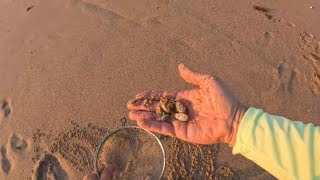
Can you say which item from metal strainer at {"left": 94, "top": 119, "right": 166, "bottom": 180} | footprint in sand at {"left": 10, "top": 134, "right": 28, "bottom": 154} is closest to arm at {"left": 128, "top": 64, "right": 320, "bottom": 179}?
metal strainer at {"left": 94, "top": 119, "right": 166, "bottom": 180}

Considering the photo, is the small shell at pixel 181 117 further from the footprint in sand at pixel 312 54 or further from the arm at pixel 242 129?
the footprint in sand at pixel 312 54

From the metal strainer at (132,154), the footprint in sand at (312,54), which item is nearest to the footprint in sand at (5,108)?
the metal strainer at (132,154)

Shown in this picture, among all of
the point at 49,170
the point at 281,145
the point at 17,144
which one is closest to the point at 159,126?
the point at 281,145

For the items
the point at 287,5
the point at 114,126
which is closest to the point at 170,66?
the point at 114,126

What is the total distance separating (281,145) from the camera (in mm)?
2377

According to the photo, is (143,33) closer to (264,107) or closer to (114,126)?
(114,126)

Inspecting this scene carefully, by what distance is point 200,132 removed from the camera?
277 cm

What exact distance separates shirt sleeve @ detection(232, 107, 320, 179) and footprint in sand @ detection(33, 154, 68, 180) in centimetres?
168

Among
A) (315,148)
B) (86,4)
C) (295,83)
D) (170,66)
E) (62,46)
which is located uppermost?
(86,4)

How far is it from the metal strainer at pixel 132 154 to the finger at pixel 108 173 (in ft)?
0.51

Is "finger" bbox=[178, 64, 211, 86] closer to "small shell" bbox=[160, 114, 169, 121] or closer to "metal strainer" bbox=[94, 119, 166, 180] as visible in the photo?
"small shell" bbox=[160, 114, 169, 121]

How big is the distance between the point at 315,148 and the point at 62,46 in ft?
8.90

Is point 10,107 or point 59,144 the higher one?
point 10,107

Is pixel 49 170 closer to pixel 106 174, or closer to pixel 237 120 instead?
pixel 106 174
